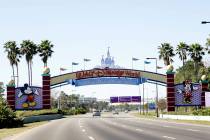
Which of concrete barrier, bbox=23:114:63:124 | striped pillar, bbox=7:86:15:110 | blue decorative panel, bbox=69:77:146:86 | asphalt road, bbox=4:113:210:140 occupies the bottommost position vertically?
concrete barrier, bbox=23:114:63:124

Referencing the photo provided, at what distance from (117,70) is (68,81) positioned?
9.55 meters

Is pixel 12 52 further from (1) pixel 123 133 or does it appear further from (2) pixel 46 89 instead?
(1) pixel 123 133

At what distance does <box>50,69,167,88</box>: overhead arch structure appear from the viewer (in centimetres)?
9038

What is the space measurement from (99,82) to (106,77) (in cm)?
172

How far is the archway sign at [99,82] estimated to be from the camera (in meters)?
85.1

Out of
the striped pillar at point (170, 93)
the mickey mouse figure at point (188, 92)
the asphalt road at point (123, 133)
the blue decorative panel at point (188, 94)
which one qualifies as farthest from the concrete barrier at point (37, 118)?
the mickey mouse figure at point (188, 92)

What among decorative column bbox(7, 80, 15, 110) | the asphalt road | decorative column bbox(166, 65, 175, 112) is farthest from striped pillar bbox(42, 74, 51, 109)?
the asphalt road

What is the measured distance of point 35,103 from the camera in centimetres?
8575

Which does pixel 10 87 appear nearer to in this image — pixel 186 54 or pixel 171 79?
pixel 171 79

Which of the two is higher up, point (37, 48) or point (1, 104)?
point (37, 48)

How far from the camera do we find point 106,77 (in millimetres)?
91375

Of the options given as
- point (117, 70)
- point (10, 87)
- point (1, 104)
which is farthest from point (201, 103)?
point (1, 104)

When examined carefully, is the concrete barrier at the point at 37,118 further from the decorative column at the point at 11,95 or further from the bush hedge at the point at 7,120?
the bush hedge at the point at 7,120

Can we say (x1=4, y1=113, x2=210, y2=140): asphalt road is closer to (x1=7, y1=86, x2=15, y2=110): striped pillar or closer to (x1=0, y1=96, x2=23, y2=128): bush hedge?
(x1=0, y1=96, x2=23, y2=128): bush hedge
